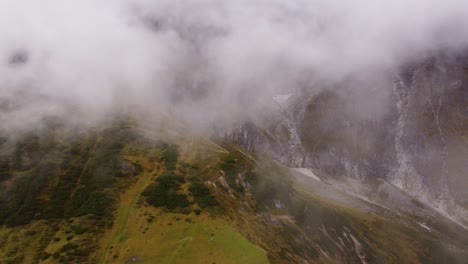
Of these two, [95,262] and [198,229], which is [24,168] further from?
[198,229]

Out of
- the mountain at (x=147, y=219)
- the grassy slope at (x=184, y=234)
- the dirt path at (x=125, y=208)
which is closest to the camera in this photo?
the grassy slope at (x=184, y=234)

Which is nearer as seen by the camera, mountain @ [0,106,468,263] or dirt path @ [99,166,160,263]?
mountain @ [0,106,468,263]

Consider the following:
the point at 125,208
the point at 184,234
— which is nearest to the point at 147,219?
the point at 125,208

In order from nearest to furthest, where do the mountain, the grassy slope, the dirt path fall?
the grassy slope, the mountain, the dirt path

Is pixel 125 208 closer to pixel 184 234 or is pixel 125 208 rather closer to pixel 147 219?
pixel 147 219

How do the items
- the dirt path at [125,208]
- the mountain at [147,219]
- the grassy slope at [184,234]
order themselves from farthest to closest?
the dirt path at [125,208] < the mountain at [147,219] < the grassy slope at [184,234]

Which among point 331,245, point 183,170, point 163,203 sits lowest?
point 331,245

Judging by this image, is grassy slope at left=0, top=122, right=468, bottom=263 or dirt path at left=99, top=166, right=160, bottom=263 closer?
grassy slope at left=0, top=122, right=468, bottom=263

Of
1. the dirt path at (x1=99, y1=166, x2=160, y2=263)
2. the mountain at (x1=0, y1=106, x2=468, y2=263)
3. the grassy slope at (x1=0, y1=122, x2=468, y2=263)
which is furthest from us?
the dirt path at (x1=99, y1=166, x2=160, y2=263)

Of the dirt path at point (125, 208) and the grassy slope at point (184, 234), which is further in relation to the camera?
the dirt path at point (125, 208)

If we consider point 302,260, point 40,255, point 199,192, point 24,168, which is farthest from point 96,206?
point 302,260

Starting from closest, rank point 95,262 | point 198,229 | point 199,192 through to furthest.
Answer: point 95,262, point 198,229, point 199,192
